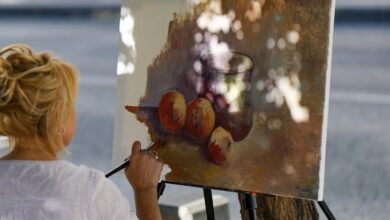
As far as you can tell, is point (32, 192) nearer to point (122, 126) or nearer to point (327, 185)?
point (122, 126)

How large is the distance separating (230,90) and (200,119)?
133 mm

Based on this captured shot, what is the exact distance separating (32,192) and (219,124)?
68 centimetres

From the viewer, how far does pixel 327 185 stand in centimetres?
497

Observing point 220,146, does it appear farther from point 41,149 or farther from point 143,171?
point 41,149

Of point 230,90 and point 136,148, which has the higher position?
point 230,90

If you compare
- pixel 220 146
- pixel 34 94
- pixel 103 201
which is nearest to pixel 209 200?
pixel 220 146

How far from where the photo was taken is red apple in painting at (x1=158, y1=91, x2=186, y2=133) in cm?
220

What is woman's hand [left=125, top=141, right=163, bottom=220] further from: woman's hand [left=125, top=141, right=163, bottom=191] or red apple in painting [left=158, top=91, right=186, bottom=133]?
red apple in painting [left=158, top=91, right=186, bottom=133]

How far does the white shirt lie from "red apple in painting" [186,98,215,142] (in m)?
0.57

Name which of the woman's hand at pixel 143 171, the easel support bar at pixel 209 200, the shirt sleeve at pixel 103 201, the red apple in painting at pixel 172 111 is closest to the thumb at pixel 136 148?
the woman's hand at pixel 143 171

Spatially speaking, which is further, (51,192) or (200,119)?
(200,119)

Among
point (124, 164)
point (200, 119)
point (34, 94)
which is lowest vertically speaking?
point (124, 164)

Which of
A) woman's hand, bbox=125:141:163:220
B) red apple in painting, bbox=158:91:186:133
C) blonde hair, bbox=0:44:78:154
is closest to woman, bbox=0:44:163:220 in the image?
blonde hair, bbox=0:44:78:154

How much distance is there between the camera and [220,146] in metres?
2.13
